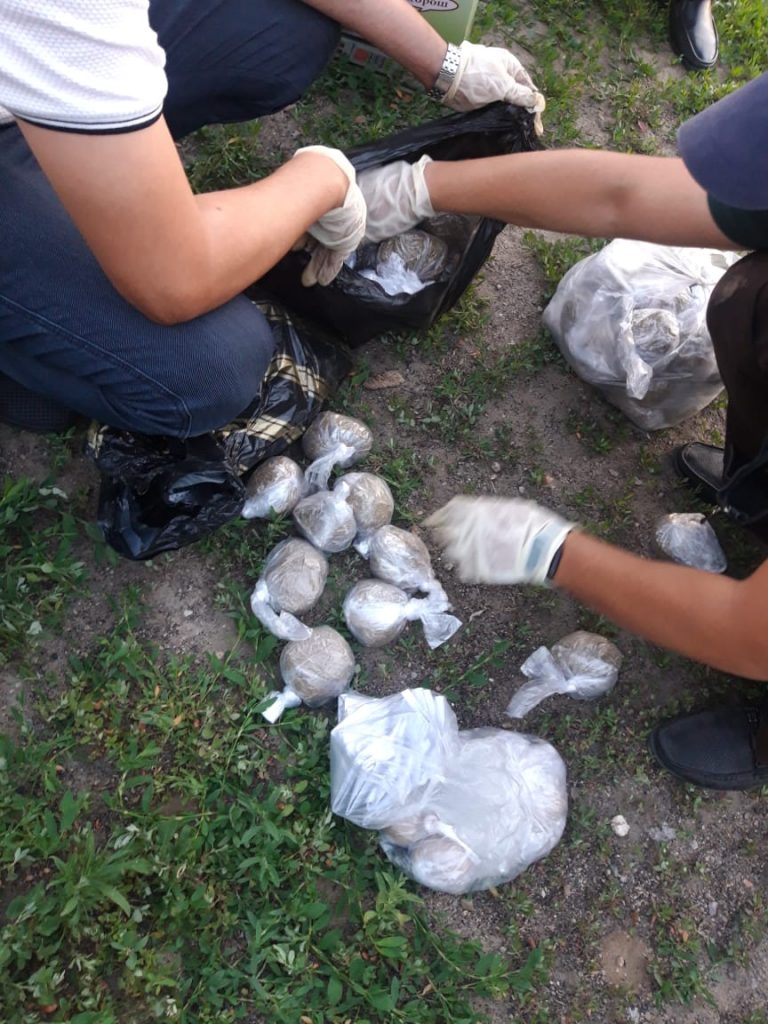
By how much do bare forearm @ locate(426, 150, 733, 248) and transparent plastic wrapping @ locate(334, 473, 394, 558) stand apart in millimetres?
673

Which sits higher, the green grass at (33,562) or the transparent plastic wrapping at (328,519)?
the green grass at (33,562)

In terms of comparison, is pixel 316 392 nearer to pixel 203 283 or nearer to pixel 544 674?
pixel 203 283

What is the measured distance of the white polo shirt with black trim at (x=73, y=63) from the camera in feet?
3.23

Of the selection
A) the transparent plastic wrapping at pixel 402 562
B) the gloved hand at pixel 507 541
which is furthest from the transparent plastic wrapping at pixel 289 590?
the gloved hand at pixel 507 541

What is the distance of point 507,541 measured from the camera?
159 cm

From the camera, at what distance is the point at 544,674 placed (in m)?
1.87

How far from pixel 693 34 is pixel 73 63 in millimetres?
2663

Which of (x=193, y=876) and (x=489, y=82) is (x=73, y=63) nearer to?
(x=489, y=82)

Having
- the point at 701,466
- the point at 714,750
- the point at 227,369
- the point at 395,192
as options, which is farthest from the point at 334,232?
the point at 714,750

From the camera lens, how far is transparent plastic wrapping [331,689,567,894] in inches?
64.1

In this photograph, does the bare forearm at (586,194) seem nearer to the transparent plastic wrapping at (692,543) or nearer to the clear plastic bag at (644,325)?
the clear plastic bag at (644,325)

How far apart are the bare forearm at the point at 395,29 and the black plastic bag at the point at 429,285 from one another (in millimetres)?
199

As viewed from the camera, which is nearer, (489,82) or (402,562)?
(402,562)

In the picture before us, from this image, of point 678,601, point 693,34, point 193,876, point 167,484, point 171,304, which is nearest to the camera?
point 171,304
